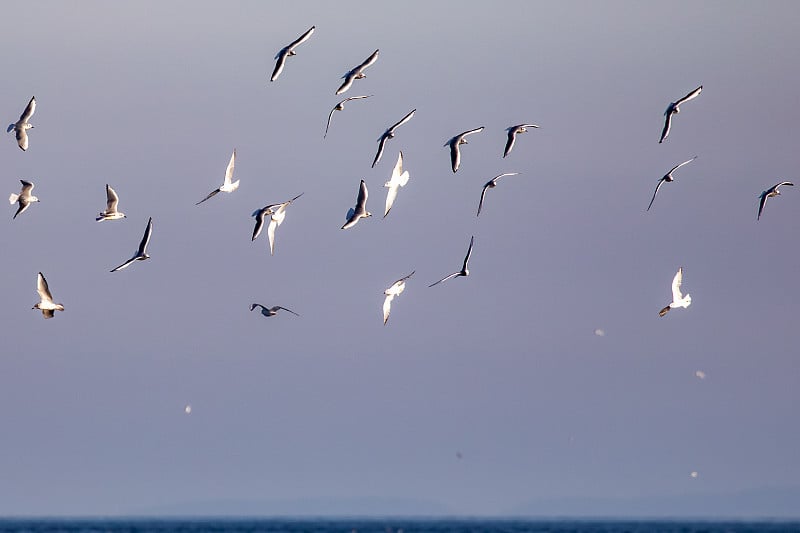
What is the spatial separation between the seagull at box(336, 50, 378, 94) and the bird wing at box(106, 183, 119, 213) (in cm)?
901

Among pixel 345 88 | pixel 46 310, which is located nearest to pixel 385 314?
pixel 345 88

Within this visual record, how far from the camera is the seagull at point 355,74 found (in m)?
56.7

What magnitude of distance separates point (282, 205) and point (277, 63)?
5819mm

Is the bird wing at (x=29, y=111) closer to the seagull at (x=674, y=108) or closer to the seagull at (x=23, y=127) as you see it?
the seagull at (x=23, y=127)

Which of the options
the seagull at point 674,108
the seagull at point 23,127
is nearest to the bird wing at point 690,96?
the seagull at point 674,108

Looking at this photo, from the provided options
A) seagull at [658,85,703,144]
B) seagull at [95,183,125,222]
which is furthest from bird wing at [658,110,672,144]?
seagull at [95,183,125,222]

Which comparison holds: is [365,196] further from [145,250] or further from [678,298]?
[678,298]

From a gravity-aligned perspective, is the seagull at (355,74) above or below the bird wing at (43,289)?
above

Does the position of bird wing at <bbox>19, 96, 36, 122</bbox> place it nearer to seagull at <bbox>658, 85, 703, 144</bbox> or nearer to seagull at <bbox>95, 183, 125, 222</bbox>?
seagull at <bbox>95, 183, 125, 222</bbox>

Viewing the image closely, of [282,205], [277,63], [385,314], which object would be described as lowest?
[385,314]

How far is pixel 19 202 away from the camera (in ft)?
196

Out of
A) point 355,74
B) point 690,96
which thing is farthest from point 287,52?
point 690,96

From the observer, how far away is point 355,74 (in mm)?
57375

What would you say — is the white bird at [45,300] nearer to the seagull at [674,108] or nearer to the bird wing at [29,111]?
the bird wing at [29,111]
